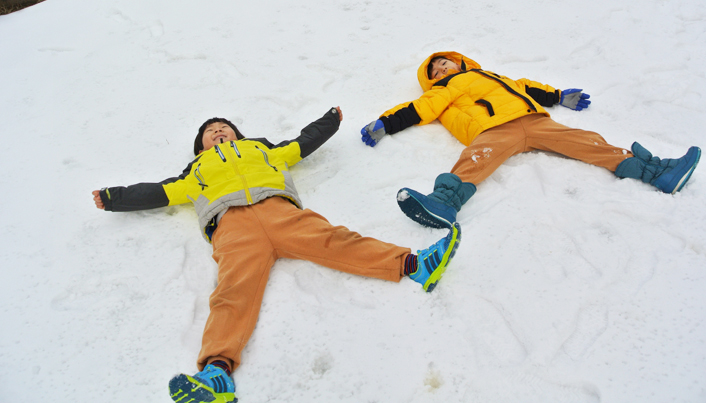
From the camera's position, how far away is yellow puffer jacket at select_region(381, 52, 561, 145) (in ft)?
9.76

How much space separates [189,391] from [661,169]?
2735 millimetres

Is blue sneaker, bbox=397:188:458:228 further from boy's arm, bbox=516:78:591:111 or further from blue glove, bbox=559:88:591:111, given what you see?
blue glove, bbox=559:88:591:111

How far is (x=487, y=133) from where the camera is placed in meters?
2.90

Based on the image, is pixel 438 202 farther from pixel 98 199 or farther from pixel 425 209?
pixel 98 199

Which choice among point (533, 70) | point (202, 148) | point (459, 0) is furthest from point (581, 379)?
point (459, 0)

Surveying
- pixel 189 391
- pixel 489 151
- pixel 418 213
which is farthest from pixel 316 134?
pixel 189 391

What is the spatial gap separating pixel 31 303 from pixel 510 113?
119 inches

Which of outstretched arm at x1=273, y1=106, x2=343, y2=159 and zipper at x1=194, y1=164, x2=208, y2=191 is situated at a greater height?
outstretched arm at x1=273, y1=106, x2=343, y2=159

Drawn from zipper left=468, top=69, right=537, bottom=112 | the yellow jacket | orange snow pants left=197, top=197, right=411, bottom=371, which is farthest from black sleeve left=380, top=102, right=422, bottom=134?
orange snow pants left=197, top=197, right=411, bottom=371

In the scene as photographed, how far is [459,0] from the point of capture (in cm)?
480

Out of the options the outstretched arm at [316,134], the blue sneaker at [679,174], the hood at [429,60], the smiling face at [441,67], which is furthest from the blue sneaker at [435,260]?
the smiling face at [441,67]

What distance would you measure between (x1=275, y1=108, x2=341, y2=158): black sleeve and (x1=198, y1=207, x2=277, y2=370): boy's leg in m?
0.66

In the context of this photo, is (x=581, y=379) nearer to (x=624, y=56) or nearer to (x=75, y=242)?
(x=75, y=242)

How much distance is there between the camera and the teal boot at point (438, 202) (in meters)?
2.34
